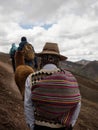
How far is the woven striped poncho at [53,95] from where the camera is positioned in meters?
4.61

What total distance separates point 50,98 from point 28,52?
23.8 feet

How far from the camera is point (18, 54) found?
1105 cm

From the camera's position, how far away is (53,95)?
4.62 metres

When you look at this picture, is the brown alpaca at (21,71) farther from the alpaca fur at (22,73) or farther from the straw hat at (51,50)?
the straw hat at (51,50)

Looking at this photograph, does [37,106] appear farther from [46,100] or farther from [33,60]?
[33,60]

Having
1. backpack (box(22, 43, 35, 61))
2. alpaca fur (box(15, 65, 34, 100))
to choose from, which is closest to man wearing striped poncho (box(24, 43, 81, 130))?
alpaca fur (box(15, 65, 34, 100))

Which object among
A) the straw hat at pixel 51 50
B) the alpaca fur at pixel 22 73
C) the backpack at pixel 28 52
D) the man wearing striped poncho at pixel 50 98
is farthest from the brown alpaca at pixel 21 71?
the man wearing striped poncho at pixel 50 98

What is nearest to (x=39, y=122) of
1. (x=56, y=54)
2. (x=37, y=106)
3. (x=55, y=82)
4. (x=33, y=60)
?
(x=37, y=106)

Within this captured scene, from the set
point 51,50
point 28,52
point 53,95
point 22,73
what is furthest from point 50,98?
point 28,52

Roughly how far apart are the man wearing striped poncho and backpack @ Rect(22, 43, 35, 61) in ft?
22.7

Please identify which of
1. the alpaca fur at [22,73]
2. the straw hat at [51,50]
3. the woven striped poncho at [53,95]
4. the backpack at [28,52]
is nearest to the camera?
→ the woven striped poncho at [53,95]

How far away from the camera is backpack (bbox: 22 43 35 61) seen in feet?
38.3

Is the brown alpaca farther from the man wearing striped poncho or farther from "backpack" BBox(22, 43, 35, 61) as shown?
the man wearing striped poncho

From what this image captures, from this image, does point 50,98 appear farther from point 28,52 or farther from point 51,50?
point 28,52
